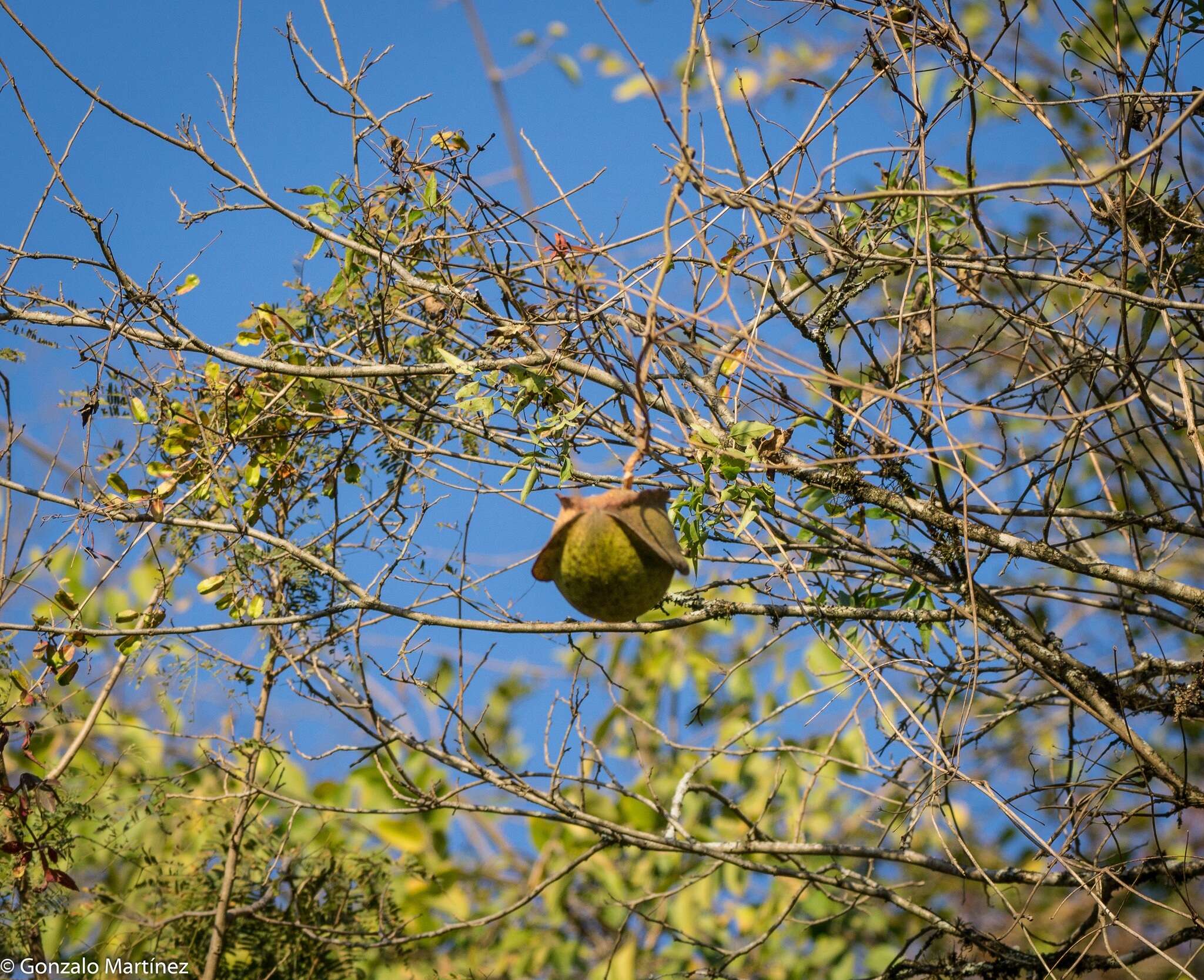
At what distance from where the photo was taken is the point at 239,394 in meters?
3.15

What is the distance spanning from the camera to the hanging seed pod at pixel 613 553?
193 centimetres

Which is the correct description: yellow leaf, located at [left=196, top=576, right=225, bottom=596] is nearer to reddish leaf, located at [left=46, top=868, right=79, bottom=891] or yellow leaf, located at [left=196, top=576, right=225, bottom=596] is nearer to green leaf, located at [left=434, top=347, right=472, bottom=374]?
reddish leaf, located at [left=46, top=868, right=79, bottom=891]

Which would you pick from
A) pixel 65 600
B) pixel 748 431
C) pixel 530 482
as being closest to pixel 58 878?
pixel 65 600

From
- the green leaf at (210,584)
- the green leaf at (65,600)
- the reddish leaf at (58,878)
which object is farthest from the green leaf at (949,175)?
the reddish leaf at (58,878)

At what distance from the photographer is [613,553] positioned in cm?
192

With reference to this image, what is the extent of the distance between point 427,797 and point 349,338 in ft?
4.30

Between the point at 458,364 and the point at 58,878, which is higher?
the point at 458,364

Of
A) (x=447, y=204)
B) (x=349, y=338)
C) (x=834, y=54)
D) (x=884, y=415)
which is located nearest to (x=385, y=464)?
(x=349, y=338)

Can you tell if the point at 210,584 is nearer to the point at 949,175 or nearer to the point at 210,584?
the point at 210,584

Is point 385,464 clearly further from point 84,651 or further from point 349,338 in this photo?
point 84,651

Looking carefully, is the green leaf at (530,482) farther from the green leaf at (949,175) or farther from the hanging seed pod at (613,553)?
the green leaf at (949,175)

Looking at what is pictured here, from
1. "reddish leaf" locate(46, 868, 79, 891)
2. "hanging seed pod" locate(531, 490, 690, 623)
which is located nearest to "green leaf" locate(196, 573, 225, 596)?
"reddish leaf" locate(46, 868, 79, 891)

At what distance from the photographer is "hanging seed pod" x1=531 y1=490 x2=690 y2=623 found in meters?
1.93

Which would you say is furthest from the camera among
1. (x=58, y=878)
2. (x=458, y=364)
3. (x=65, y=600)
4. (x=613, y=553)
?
(x=65, y=600)
